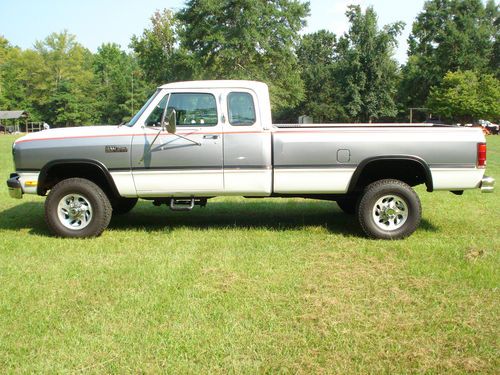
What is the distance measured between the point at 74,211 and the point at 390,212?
4.14 metres

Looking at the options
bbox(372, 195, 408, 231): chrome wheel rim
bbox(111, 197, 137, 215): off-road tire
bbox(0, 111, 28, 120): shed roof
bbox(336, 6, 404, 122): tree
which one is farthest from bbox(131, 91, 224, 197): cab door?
bbox(0, 111, 28, 120): shed roof

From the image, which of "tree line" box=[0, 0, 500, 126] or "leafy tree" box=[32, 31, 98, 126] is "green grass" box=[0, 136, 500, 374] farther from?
"leafy tree" box=[32, 31, 98, 126]

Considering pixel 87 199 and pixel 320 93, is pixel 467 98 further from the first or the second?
pixel 87 199

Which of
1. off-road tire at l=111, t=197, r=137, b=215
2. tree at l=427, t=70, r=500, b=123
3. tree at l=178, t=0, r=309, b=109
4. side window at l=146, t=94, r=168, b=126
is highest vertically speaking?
tree at l=178, t=0, r=309, b=109

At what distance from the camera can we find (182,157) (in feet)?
21.8

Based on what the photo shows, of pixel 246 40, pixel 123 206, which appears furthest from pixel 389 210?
pixel 246 40

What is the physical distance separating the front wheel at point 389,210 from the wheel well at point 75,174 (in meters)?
3.29

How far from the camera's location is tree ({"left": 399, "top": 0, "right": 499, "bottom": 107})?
65938mm

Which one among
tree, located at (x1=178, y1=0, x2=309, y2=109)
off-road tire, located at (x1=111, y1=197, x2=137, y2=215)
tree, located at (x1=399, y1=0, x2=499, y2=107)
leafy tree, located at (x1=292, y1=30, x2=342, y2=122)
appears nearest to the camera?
off-road tire, located at (x1=111, y1=197, x2=137, y2=215)

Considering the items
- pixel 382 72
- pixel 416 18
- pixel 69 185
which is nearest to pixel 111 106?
pixel 382 72

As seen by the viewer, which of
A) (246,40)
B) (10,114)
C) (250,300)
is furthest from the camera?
(10,114)

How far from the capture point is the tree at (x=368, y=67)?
5891cm

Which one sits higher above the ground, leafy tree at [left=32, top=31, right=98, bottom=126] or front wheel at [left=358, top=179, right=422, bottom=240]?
leafy tree at [left=32, top=31, right=98, bottom=126]

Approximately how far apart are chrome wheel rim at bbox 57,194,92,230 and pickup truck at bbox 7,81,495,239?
0.04 ft
